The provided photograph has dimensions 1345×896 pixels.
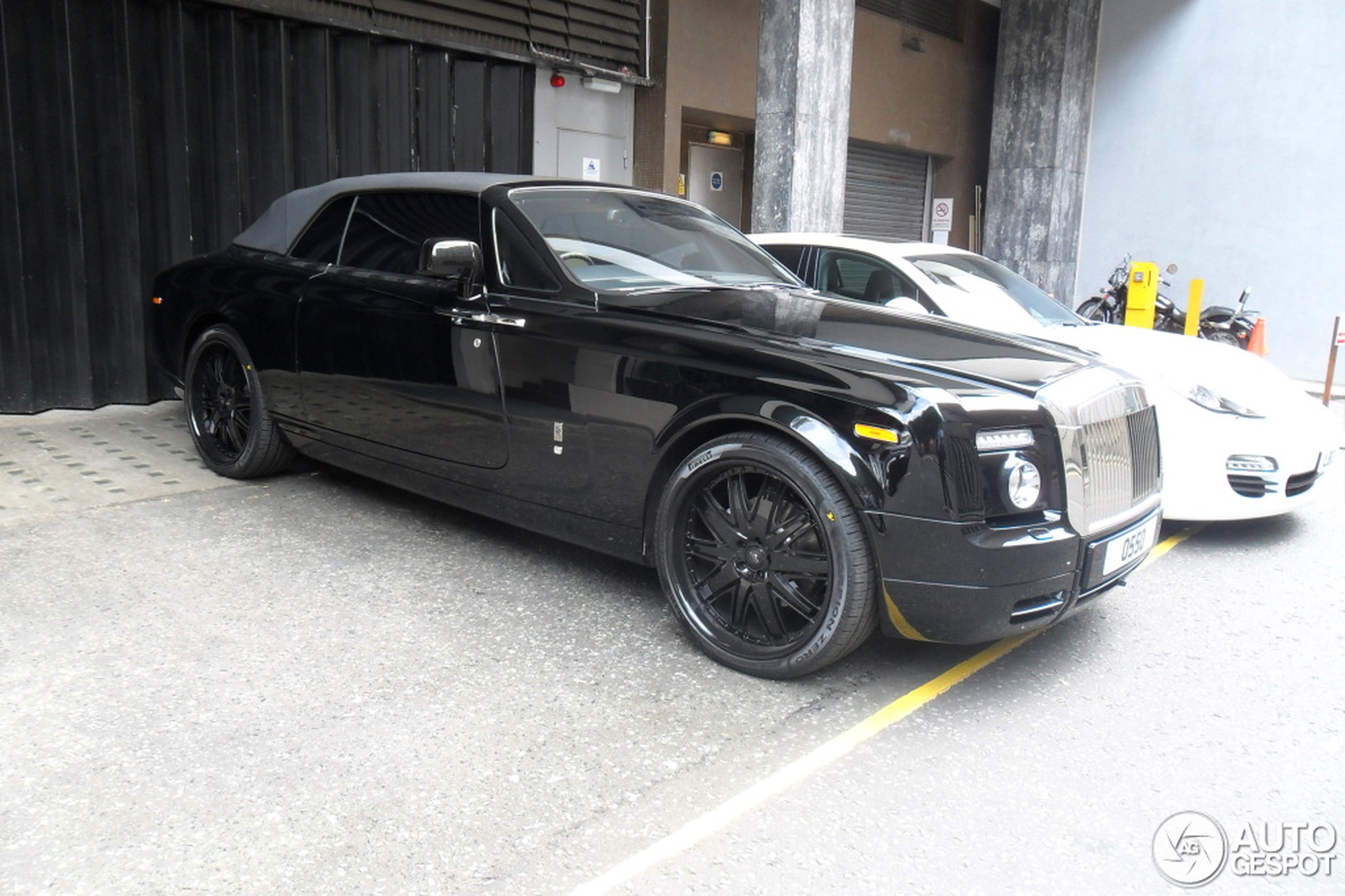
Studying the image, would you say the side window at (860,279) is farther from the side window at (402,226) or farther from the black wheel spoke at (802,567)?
the black wheel spoke at (802,567)

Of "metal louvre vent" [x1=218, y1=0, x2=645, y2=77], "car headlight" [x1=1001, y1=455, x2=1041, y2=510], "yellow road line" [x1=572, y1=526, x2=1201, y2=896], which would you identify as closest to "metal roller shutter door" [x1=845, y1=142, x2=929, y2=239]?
"metal louvre vent" [x1=218, y1=0, x2=645, y2=77]

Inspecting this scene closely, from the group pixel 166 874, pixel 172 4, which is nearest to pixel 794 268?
pixel 172 4

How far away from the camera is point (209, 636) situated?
357 cm

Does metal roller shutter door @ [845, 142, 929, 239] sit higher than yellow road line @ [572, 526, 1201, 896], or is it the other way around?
metal roller shutter door @ [845, 142, 929, 239]

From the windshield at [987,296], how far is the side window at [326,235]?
313 cm

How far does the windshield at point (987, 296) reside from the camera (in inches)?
230

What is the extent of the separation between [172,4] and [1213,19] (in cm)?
1230

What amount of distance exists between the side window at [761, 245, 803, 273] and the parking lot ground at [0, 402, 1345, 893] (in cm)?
267

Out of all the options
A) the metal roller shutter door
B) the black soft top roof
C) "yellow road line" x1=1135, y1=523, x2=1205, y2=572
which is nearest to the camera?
the black soft top roof

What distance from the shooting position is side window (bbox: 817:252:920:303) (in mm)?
6023

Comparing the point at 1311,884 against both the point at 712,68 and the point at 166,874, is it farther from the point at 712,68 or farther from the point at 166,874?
the point at 712,68

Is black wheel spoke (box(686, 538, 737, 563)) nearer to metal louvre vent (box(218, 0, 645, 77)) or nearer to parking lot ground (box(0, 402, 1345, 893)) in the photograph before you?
parking lot ground (box(0, 402, 1345, 893))

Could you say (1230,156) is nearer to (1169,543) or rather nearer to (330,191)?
(1169,543)

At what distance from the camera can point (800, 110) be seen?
9.17 meters
